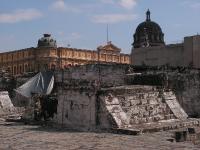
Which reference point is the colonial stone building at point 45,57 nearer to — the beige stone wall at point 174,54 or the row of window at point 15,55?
the row of window at point 15,55

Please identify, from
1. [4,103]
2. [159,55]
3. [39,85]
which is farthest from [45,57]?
[4,103]

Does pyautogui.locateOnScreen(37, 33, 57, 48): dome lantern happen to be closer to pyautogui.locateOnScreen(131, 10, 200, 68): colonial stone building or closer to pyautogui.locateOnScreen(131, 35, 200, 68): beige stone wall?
pyautogui.locateOnScreen(131, 10, 200, 68): colonial stone building

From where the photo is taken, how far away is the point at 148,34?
48594mm

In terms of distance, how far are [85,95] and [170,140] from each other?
3.71m

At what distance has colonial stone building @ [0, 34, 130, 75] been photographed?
182 feet

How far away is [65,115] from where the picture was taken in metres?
15.0

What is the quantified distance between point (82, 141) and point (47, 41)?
153 ft

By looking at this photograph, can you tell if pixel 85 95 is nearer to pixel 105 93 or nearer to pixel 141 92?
pixel 105 93

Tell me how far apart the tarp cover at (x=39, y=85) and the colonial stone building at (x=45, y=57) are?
89.8ft

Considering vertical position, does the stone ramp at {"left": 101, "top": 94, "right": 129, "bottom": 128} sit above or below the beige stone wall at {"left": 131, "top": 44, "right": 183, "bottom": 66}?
below

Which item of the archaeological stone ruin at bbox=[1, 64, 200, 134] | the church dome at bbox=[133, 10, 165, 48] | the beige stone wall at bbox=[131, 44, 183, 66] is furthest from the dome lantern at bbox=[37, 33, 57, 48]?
the archaeological stone ruin at bbox=[1, 64, 200, 134]

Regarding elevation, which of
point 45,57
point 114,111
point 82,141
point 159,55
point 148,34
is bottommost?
point 82,141

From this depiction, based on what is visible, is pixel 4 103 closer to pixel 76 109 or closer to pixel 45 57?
pixel 76 109

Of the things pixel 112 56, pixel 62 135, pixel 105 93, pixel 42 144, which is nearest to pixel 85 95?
pixel 105 93
